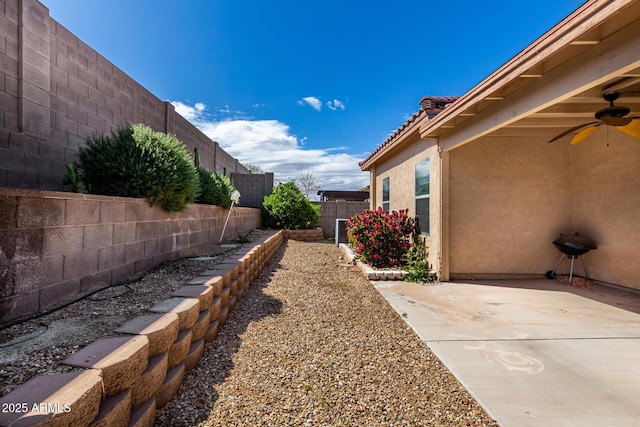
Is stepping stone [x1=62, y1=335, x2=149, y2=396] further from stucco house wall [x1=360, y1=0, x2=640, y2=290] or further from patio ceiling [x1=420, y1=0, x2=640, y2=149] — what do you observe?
stucco house wall [x1=360, y1=0, x2=640, y2=290]

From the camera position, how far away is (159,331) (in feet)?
6.01

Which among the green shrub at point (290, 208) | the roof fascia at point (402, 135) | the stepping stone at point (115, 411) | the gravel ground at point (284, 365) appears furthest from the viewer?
the green shrub at point (290, 208)

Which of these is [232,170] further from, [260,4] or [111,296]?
[111,296]

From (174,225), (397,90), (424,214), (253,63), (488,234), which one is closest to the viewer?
(174,225)

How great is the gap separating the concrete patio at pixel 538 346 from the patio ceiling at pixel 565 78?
91.4 inches

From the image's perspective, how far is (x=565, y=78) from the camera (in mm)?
2781

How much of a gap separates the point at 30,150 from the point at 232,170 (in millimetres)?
12253

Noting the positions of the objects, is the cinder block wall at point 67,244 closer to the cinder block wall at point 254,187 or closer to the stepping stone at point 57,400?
the stepping stone at point 57,400

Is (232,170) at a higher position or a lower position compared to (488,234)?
higher

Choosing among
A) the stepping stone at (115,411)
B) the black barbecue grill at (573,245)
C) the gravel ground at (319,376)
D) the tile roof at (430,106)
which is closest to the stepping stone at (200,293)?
the gravel ground at (319,376)

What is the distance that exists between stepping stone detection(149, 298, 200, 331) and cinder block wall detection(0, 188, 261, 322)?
3.12 feet

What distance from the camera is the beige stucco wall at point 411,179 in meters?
5.19

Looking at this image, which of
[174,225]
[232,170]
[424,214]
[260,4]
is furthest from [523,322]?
[232,170]

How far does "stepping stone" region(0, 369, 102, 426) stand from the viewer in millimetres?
1025
